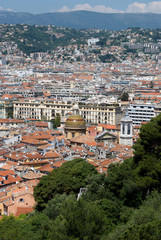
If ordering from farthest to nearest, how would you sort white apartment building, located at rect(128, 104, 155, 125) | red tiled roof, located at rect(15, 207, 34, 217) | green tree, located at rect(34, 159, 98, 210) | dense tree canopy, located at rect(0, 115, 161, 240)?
white apartment building, located at rect(128, 104, 155, 125), red tiled roof, located at rect(15, 207, 34, 217), green tree, located at rect(34, 159, 98, 210), dense tree canopy, located at rect(0, 115, 161, 240)

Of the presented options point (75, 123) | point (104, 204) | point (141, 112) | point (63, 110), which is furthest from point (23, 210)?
point (63, 110)

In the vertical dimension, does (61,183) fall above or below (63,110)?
above

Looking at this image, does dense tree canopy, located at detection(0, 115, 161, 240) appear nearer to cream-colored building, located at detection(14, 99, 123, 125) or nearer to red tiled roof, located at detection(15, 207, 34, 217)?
red tiled roof, located at detection(15, 207, 34, 217)

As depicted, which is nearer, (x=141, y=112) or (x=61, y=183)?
(x=61, y=183)

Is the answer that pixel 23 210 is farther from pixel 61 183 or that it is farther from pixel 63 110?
pixel 63 110

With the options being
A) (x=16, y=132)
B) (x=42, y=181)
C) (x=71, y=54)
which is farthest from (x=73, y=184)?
(x=71, y=54)

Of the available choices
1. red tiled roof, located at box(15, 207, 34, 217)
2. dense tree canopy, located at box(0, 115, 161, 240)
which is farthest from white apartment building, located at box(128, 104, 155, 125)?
red tiled roof, located at box(15, 207, 34, 217)

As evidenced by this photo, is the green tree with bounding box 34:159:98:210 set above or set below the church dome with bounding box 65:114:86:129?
above

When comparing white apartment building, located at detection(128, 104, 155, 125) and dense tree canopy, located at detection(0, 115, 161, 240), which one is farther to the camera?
white apartment building, located at detection(128, 104, 155, 125)

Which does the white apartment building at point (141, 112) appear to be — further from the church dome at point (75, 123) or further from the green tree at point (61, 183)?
the green tree at point (61, 183)
